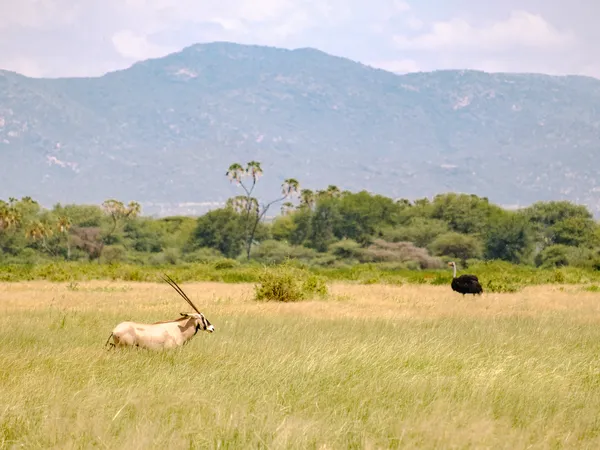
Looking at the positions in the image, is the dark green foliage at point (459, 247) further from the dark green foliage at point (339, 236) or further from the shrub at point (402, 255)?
the shrub at point (402, 255)

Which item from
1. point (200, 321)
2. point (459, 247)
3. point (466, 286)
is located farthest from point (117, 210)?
point (200, 321)

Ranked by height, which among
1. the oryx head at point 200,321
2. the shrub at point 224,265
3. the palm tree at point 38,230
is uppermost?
the palm tree at point 38,230

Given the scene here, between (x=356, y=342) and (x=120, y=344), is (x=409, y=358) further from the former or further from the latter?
(x=120, y=344)

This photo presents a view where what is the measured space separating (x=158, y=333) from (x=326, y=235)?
308 feet

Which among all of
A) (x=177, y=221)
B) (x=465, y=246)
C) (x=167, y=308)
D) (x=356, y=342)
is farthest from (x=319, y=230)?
Answer: (x=356, y=342)

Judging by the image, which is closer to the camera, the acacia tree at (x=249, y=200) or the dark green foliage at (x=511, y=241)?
the dark green foliage at (x=511, y=241)

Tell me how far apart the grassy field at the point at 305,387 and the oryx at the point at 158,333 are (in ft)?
0.81

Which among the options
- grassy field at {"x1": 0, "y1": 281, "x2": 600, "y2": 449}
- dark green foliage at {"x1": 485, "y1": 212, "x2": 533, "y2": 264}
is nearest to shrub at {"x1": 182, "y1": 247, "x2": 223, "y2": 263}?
dark green foliage at {"x1": 485, "y1": 212, "x2": 533, "y2": 264}

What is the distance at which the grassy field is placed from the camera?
8.52 m

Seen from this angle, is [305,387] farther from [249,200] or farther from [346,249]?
[249,200]

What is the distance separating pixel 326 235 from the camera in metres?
107

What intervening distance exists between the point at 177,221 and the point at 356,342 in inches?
5053

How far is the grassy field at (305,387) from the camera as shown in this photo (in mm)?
8523

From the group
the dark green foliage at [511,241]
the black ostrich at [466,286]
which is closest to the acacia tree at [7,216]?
the dark green foliage at [511,241]
